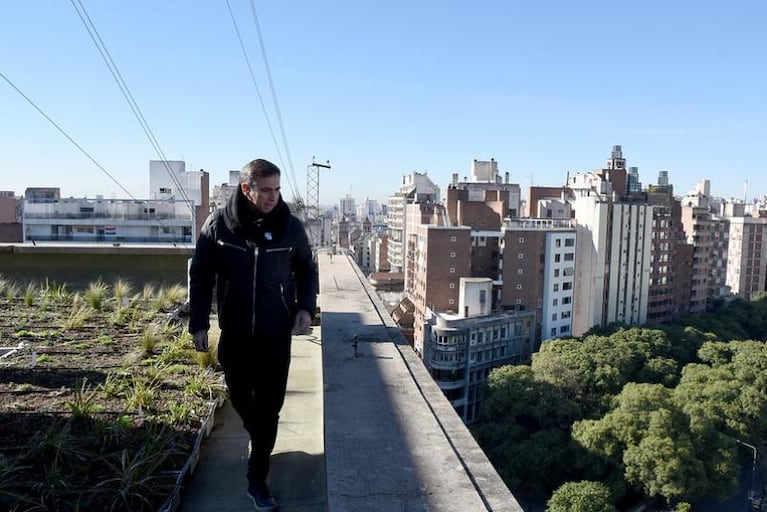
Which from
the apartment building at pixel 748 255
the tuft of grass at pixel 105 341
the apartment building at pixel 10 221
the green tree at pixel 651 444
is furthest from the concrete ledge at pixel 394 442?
the apartment building at pixel 748 255

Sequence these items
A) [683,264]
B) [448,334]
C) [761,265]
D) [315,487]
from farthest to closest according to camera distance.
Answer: [761,265] → [683,264] → [448,334] → [315,487]

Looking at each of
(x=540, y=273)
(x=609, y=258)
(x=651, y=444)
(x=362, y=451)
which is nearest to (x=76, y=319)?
(x=362, y=451)

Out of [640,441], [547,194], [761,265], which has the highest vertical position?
[547,194]

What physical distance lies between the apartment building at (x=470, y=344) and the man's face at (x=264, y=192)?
28954 mm

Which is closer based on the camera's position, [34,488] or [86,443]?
[34,488]

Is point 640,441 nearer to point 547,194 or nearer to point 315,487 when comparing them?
point 315,487

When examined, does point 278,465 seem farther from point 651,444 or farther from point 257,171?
point 651,444

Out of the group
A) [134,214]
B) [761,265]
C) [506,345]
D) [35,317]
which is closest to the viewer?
[35,317]

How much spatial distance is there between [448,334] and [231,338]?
30025 millimetres

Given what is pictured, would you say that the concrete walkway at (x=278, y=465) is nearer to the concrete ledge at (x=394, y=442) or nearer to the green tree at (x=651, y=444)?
the concrete ledge at (x=394, y=442)

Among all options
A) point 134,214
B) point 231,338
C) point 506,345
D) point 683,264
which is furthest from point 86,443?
point 683,264

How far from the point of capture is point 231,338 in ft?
8.09

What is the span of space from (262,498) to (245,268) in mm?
953

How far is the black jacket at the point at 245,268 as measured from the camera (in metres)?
2.41
